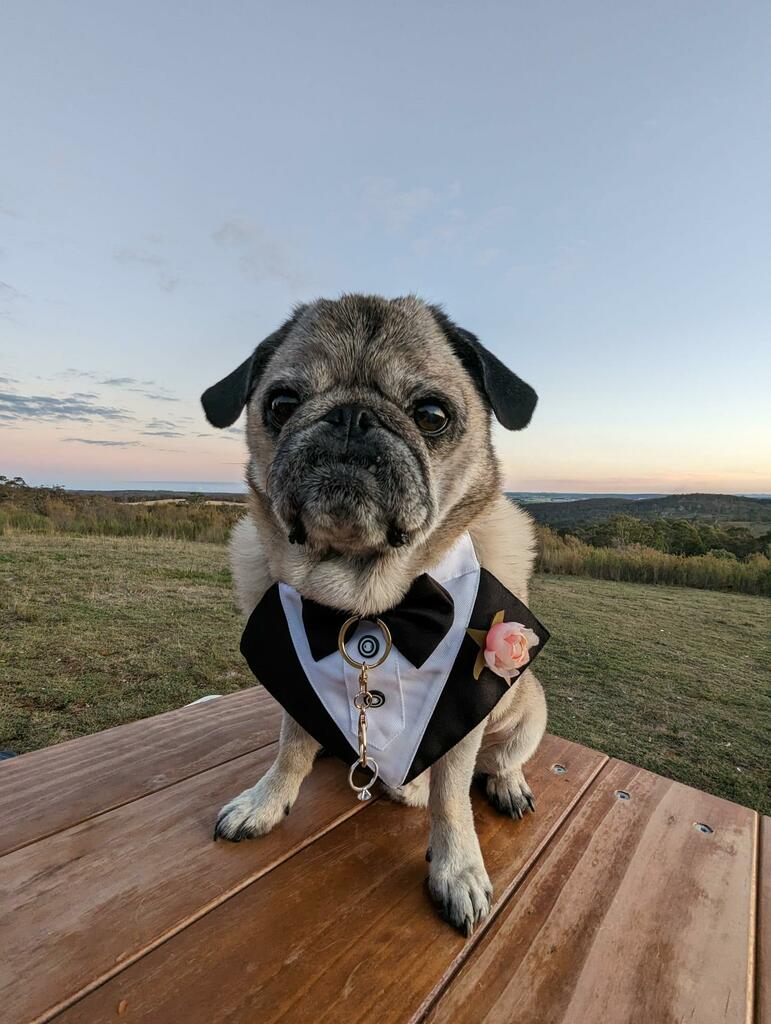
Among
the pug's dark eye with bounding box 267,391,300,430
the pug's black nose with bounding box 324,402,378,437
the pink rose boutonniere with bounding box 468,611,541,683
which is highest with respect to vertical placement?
the pug's dark eye with bounding box 267,391,300,430

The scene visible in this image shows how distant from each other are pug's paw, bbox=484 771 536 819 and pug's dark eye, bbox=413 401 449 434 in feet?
5.48

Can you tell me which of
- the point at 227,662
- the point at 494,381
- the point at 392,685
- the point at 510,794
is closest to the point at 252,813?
the point at 392,685

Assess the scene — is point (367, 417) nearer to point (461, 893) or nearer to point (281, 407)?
point (281, 407)

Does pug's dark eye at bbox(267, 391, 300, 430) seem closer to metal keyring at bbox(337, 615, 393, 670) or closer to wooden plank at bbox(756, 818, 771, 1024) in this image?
metal keyring at bbox(337, 615, 393, 670)

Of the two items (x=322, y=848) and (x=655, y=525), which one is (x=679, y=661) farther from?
(x=655, y=525)

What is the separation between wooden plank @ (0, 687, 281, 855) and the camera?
2.08 metres

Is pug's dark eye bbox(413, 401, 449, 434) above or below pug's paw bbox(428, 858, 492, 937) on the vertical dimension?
above

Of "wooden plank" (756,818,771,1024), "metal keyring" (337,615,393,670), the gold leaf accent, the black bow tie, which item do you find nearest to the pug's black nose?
the black bow tie

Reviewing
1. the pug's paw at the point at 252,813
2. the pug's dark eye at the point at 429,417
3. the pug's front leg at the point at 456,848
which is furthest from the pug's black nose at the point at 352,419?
Answer: the pug's paw at the point at 252,813

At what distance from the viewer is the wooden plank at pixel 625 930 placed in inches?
57.4

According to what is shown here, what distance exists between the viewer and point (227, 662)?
604 centimetres

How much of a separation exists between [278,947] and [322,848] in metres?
0.47

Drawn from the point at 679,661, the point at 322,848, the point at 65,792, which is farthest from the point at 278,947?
the point at 679,661

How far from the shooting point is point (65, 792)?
2221mm
